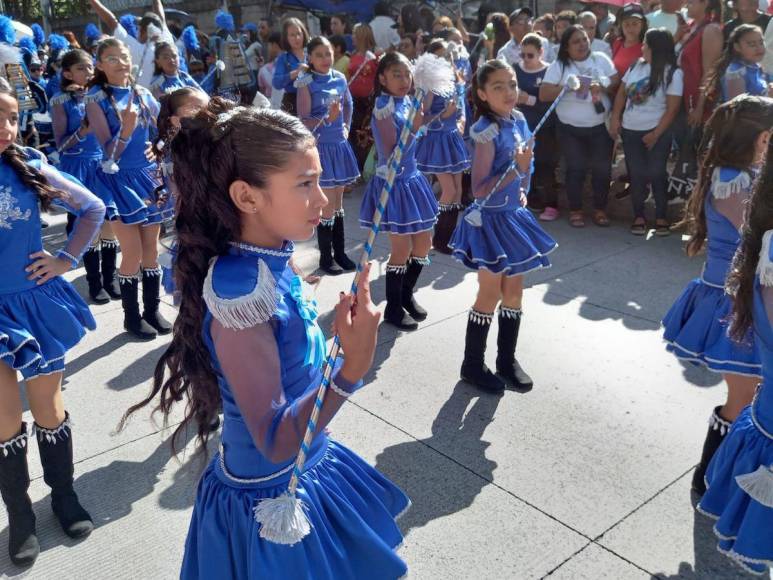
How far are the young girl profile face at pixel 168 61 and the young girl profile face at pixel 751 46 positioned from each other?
15.5ft

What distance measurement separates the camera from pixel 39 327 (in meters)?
3.00

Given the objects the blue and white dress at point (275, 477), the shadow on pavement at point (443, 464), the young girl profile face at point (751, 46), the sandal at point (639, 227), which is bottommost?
the shadow on pavement at point (443, 464)

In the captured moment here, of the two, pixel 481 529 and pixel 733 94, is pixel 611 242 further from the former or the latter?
pixel 481 529

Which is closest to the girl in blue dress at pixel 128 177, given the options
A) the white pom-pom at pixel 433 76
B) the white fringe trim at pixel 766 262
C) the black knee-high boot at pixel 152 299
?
the black knee-high boot at pixel 152 299

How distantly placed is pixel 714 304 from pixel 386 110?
9.49 ft

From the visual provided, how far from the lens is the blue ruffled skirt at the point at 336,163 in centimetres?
629

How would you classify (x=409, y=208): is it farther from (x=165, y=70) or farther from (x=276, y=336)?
(x=276, y=336)

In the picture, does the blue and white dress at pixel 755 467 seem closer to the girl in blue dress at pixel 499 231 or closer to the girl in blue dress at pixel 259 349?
the girl in blue dress at pixel 259 349

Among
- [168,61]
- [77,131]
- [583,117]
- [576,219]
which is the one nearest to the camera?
[77,131]

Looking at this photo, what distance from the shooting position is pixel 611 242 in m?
6.81

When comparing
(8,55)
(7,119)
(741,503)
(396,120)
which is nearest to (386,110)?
(396,120)

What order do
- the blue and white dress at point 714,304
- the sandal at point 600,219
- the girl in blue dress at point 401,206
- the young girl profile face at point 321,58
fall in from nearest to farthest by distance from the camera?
the blue and white dress at point 714,304 → the girl in blue dress at point 401,206 → the young girl profile face at point 321,58 → the sandal at point 600,219

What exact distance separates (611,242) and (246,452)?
18.2ft

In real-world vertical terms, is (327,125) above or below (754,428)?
above
